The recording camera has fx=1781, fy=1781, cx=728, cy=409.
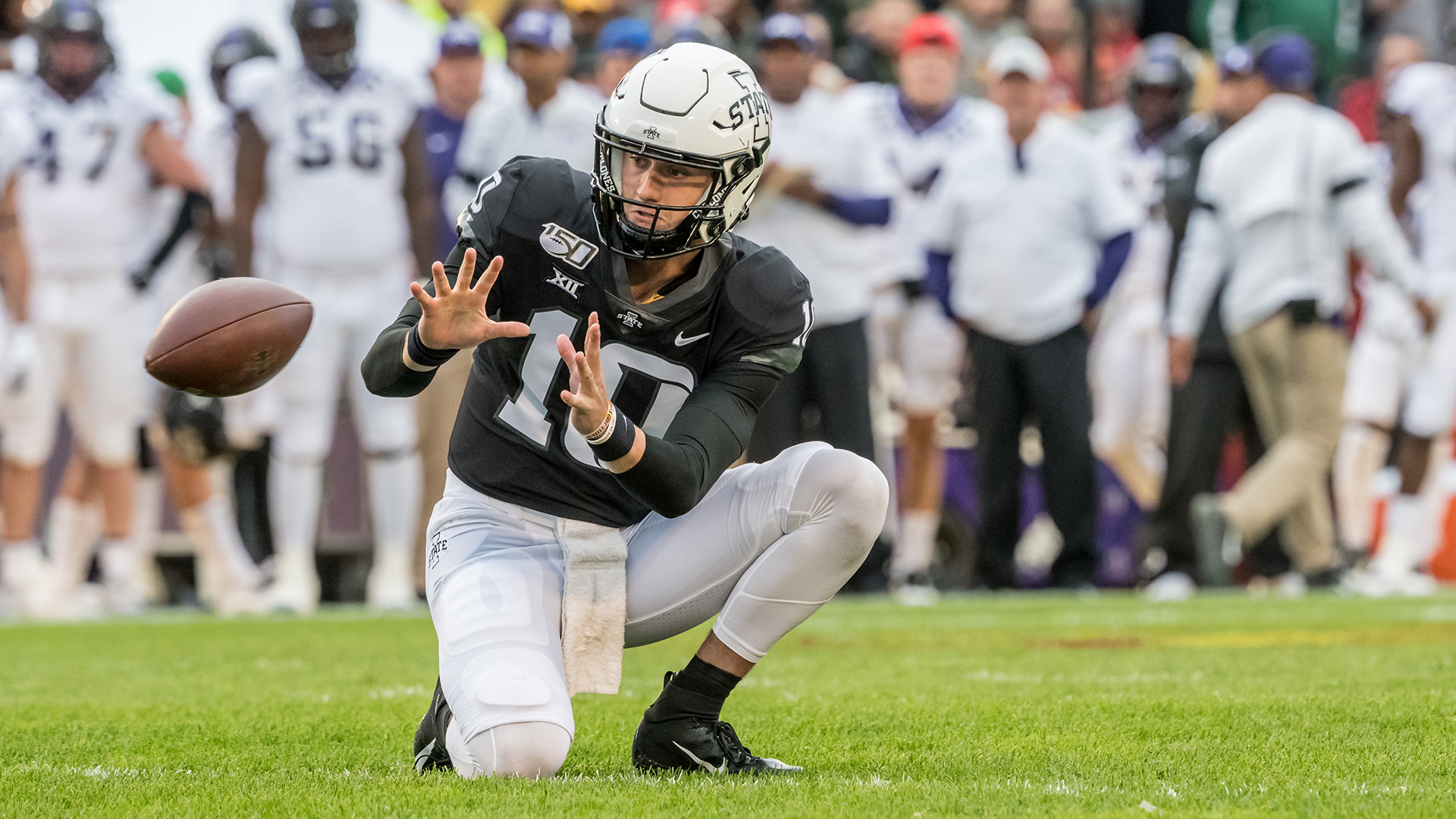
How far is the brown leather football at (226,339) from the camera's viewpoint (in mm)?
3229

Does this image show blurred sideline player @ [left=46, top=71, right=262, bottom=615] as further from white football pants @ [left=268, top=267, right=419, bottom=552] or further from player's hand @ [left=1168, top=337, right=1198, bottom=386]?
player's hand @ [left=1168, top=337, right=1198, bottom=386]

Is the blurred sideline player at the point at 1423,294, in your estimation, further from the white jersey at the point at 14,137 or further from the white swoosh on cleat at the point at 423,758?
the white jersey at the point at 14,137

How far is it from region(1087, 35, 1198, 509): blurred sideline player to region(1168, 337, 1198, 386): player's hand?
2.87 ft

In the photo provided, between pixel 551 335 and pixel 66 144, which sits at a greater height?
pixel 66 144

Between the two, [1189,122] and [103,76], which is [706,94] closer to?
[103,76]

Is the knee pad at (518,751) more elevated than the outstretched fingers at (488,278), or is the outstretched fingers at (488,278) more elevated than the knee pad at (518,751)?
the outstretched fingers at (488,278)

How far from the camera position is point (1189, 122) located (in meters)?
8.21

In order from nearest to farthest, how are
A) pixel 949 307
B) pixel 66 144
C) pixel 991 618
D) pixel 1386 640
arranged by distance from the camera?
1. pixel 1386 640
2. pixel 991 618
3. pixel 66 144
4. pixel 949 307

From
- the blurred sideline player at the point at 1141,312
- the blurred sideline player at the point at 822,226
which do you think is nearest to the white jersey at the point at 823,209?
the blurred sideline player at the point at 822,226

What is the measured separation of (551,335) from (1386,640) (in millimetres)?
3175

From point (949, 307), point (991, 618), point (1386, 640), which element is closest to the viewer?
point (1386, 640)

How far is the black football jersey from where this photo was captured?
10.2 ft

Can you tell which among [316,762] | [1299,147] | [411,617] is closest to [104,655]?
[411,617]

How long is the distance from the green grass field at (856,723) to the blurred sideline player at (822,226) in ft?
4.59
